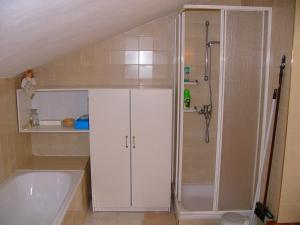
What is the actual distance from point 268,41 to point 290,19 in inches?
10.8

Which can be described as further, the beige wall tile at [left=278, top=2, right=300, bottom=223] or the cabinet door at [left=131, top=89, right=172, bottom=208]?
the cabinet door at [left=131, top=89, right=172, bottom=208]

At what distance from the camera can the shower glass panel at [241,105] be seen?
97.0 inches

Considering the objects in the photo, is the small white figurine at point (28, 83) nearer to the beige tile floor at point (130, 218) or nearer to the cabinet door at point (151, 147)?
the cabinet door at point (151, 147)

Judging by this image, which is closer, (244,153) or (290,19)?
(290,19)

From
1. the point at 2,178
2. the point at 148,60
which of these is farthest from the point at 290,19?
the point at 2,178

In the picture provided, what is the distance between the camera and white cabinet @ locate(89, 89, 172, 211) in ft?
9.05

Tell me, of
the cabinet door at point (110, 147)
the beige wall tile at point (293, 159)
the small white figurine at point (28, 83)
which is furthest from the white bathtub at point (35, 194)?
the beige wall tile at point (293, 159)

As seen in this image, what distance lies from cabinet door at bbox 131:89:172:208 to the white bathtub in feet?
2.06

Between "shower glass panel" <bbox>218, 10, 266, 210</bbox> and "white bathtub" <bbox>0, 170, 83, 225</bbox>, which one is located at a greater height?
"shower glass panel" <bbox>218, 10, 266, 210</bbox>

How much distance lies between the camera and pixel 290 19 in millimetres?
2184

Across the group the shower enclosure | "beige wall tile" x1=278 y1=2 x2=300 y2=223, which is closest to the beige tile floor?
the shower enclosure

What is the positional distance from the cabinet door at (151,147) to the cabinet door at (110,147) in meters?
0.08

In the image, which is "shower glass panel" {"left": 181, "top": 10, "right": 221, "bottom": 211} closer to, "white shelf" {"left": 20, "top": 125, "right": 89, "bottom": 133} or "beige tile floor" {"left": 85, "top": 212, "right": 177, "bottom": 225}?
"beige tile floor" {"left": 85, "top": 212, "right": 177, "bottom": 225}

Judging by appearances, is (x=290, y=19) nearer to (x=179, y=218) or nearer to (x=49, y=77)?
(x=179, y=218)
